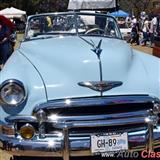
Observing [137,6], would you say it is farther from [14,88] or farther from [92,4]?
[14,88]

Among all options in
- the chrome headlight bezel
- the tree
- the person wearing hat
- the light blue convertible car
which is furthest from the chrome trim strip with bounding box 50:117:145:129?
the tree

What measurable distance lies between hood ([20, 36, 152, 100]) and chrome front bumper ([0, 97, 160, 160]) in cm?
16

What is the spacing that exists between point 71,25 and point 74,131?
248 centimetres

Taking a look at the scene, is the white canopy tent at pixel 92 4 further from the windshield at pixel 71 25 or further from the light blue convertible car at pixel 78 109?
the light blue convertible car at pixel 78 109

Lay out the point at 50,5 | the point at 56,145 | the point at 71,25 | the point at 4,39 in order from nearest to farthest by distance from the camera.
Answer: the point at 56,145 → the point at 71,25 → the point at 4,39 → the point at 50,5

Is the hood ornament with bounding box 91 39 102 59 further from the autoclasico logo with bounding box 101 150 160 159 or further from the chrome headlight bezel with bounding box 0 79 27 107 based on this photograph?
the autoclasico logo with bounding box 101 150 160 159

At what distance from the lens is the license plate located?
4.74 meters

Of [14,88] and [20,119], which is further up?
[14,88]

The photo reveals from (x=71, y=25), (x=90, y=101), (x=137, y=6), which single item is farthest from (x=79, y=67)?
(x=137, y=6)

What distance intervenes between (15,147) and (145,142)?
1.29 meters

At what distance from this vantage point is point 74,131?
15.7ft

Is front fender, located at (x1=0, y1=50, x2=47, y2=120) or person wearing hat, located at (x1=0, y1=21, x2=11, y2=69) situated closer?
front fender, located at (x1=0, y1=50, x2=47, y2=120)

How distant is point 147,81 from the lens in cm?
509

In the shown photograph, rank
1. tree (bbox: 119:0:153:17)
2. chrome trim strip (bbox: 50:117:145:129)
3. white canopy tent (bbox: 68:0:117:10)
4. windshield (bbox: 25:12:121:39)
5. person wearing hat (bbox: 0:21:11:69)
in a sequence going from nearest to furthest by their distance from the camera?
chrome trim strip (bbox: 50:117:145:129)
windshield (bbox: 25:12:121:39)
person wearing hat (bbox: 0:21:11:69)
white canopy tent (bbox: 68:0:117:10)
tree (bbox: 119:0:153:17)
